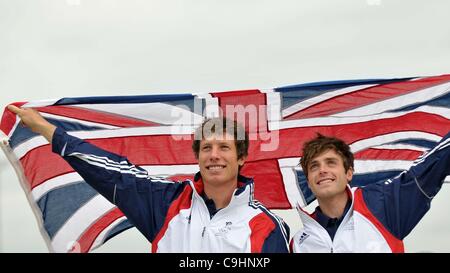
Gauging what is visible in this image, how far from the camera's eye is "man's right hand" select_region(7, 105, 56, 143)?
275 inches

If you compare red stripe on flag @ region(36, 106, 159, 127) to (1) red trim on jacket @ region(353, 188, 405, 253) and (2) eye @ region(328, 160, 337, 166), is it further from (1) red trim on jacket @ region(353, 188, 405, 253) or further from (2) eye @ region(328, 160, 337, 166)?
(1) red trim on jacket @ region(353, 188, 405, 253)

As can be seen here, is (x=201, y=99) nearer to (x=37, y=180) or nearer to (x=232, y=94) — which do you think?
(x=232, y=94)

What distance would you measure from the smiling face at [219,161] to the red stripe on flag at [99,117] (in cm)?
119

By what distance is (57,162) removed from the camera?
7.54 metres

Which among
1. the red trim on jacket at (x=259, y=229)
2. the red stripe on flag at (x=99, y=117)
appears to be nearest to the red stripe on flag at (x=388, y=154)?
the red trim on jacket at (x=259, y=229)

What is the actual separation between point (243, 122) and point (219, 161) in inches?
40.1

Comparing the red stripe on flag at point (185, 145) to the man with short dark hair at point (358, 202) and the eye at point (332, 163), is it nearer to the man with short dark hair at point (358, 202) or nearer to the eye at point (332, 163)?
the man with short dark hair at point (358, 202)

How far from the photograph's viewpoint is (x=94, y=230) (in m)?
7.45

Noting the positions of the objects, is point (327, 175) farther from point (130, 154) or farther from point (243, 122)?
point (130, 154)

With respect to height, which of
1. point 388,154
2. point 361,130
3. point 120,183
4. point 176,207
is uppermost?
point 361,130

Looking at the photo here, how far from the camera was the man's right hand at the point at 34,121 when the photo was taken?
6.99 metres

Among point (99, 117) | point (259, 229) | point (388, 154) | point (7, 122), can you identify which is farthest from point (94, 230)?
point (388, 154)

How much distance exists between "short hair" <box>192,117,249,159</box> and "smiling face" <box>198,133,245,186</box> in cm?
7

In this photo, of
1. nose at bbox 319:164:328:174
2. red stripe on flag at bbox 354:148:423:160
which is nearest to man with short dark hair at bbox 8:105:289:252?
nose at bbox 319:164:328:174
